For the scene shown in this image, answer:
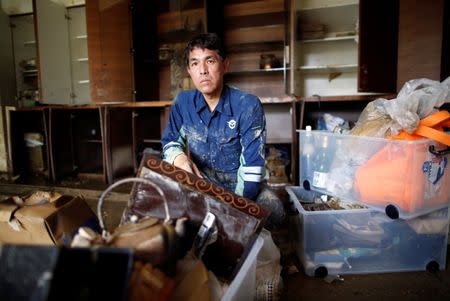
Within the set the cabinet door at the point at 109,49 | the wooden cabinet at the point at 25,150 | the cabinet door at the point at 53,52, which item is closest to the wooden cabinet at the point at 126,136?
the cabinet door at the point at 109,49

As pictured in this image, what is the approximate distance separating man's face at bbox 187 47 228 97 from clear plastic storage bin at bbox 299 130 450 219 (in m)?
0.68

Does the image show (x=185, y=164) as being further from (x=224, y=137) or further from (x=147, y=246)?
(x=147, y=246)

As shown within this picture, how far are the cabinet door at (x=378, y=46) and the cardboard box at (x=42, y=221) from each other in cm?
192

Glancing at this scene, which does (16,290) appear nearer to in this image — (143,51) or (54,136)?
(54,136)

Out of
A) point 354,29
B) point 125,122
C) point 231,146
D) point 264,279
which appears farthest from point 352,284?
point 354,29

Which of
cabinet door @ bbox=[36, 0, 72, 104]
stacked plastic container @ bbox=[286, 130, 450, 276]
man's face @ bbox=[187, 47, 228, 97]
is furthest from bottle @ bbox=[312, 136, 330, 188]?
cabinet door @ bbox=[36, 0, 72, 104]

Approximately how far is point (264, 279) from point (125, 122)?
2054 millimetres

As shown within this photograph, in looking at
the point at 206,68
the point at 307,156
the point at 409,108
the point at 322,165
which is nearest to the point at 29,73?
the point at 206,68

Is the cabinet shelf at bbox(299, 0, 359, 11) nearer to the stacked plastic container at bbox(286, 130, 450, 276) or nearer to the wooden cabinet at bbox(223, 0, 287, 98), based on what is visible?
the wooden cabinet at bbox(223, 0, 287, 98)

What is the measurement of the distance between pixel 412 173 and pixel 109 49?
269cm

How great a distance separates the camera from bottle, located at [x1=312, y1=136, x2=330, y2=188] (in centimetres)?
152

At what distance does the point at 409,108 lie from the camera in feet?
3.80

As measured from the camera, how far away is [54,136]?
270cm

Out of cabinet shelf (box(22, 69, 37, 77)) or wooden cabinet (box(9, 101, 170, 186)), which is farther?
cabinet shelf (box(22, 69, 37, 77))
